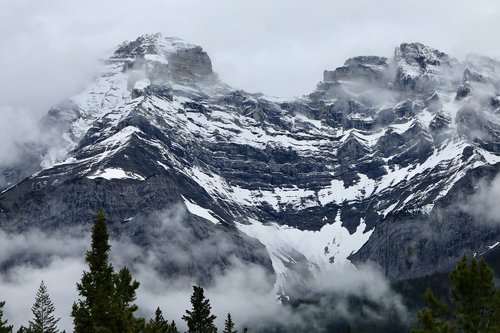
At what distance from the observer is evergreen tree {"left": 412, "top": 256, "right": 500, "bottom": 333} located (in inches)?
1677

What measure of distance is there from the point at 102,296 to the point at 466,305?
1999cm

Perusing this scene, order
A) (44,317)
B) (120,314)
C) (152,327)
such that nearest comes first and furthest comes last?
(120,314), (152,327), (44,317)

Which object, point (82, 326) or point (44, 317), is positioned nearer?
point (82, 326)

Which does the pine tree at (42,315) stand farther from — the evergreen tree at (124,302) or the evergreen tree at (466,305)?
the evergreen tree at (466,305)

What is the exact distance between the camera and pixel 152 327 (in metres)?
63.3

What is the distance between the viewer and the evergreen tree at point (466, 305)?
4259 cm

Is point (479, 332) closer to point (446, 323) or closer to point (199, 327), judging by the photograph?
point (446, 323)

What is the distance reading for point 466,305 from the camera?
43594mm

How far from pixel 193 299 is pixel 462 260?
26.4 meters

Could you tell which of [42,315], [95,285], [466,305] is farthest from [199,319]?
[466,305]

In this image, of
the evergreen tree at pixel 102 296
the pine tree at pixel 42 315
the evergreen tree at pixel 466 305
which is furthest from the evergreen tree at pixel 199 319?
the evergreen tree at pixel 466 305

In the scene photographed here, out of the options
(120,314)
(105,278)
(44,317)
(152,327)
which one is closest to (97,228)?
(105,278)

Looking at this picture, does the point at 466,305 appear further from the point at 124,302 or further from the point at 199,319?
the point at 199,319

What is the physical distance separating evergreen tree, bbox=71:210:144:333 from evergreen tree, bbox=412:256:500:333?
51.6ft
